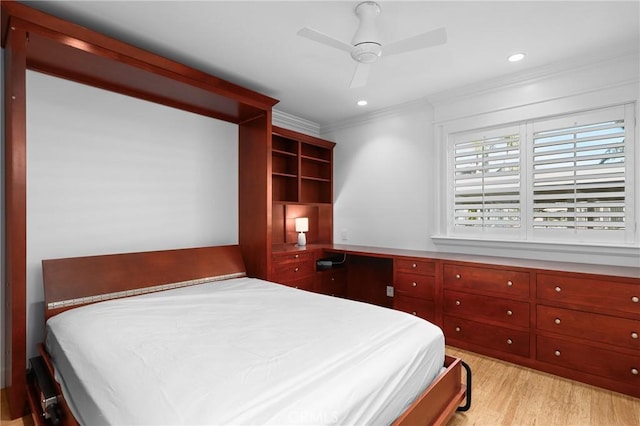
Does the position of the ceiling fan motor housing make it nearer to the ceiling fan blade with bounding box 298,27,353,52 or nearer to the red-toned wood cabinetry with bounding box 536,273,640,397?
the ceiling fan blade with bounding box 298,27,353,52

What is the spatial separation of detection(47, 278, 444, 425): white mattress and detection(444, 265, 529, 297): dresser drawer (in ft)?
3.88

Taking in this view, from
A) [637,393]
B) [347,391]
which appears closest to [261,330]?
[347,391]

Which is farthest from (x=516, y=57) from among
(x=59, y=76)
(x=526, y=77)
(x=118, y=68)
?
(x=59, y=76)

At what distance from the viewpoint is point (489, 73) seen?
2.91 m

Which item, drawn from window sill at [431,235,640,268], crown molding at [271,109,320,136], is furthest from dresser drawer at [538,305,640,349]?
crown molding at [271,109,320,136]

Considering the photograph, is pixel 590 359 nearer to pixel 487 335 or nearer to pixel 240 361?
pixel 487 335

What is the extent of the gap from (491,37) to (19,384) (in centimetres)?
386

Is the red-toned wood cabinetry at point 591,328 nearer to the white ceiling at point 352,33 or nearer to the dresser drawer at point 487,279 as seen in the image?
the dresser drawer at point 487,279

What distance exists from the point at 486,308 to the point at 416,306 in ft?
2.13

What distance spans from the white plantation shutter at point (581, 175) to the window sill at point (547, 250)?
16 centimetres

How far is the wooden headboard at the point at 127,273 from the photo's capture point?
221 centimetres

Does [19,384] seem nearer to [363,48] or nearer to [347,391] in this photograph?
[347,391]

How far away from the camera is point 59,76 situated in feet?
7.76

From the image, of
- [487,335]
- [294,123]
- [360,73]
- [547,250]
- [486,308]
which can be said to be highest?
[294,123]
